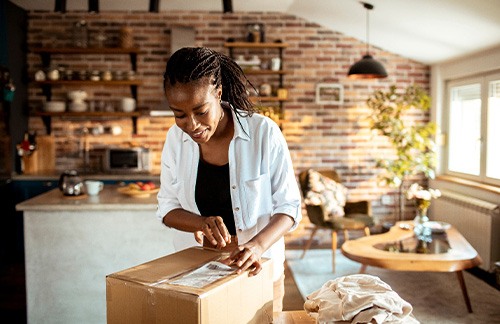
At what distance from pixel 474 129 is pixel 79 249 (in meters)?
3.85

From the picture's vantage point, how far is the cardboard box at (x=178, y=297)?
1021 mm

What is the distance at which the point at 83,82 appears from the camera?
554cm

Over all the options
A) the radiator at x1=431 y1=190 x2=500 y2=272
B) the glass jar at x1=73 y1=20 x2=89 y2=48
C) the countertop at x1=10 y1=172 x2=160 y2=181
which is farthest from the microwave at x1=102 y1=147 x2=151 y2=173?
the radiator at x1=431 y1=190 x2=500 y2=272

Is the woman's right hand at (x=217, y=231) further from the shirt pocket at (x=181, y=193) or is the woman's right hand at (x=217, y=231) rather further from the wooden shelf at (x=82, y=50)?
the wooden shelf at (x=82, y=50)

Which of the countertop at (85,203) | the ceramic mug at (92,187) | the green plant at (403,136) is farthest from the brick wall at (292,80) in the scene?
the countertop at (85,203)

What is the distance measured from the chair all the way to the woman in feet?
10.6

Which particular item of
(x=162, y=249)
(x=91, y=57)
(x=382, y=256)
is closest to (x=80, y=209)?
(x=162, y=249)

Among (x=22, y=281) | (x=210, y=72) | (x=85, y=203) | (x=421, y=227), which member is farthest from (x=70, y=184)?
(x=421, y=227)

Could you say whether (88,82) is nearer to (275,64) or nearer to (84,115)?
(84,115)

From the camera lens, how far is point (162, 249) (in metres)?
3.25

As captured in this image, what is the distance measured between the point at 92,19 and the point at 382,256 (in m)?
4.08

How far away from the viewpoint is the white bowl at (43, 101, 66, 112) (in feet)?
18.1

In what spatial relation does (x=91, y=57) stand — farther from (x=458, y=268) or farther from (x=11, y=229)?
(x=458, y=268)

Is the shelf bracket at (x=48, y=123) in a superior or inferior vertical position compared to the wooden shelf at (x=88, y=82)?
inferior
